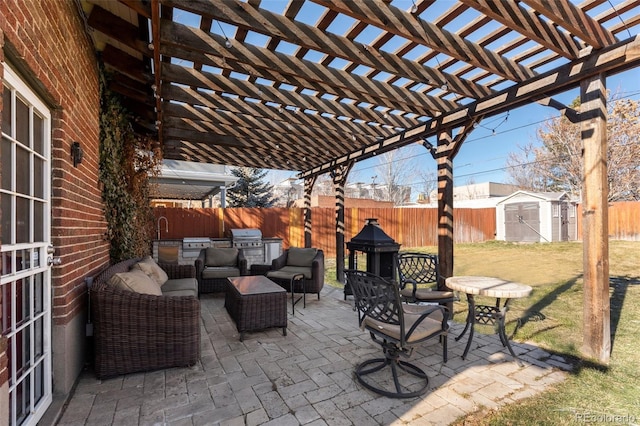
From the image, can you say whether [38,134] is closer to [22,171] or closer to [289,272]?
[22,171]

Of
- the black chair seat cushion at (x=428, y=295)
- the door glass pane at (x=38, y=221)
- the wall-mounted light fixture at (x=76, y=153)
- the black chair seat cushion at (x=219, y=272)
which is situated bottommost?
the black chair seat cushion at (x=219, y=272)

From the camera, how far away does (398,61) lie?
3139mm

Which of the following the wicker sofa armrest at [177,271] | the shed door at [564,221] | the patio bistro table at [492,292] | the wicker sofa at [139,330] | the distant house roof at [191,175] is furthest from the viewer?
the shed door at [564,221]

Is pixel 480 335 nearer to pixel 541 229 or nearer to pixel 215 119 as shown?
pixel 215 119

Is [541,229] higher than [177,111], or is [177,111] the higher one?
[177,111]

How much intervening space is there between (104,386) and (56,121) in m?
2.07

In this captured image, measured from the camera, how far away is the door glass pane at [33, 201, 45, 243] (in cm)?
201

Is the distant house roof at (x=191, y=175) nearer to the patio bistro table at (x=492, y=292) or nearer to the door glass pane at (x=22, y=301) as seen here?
the door glass pane at (x=22, y=301)

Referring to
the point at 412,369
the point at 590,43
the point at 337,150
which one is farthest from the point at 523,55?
the point at 337,150

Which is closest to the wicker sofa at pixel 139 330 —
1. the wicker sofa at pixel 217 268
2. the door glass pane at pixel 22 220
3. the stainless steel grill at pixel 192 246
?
the door glass pane at pixel 22 220

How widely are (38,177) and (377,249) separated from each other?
3786 mm

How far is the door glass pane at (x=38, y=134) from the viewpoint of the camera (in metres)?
2.01

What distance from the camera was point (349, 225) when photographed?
11.7 meters

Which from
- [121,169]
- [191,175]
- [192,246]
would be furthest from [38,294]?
[191,175]
